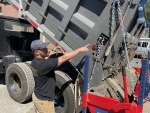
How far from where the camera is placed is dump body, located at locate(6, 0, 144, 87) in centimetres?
353

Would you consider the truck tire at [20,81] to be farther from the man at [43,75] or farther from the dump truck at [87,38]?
the man at [43,75]

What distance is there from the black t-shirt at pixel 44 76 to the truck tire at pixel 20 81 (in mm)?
1129

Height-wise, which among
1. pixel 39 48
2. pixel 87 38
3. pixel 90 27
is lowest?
pixel 39 48

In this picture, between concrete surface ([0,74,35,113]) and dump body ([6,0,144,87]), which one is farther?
concrete surface ([0,74,35,113])

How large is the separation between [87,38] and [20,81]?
6.12ft

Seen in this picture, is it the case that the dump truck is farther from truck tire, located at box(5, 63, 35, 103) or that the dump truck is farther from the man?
the man

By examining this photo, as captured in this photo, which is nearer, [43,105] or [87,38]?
[43,105]

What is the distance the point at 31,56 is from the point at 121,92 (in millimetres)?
3308

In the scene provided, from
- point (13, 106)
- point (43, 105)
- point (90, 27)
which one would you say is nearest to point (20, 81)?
point (13, 106)

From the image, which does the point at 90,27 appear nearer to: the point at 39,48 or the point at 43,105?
the point at 39,48

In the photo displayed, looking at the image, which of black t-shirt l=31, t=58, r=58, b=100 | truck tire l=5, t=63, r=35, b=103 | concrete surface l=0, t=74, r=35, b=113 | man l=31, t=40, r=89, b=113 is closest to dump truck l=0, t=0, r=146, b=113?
truck tire l=5, t=63, r=35, b=103

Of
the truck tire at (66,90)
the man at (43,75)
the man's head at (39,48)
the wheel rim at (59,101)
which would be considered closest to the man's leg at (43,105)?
the man at (43,75)

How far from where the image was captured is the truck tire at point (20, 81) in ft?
14.7

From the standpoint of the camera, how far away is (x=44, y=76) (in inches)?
130
